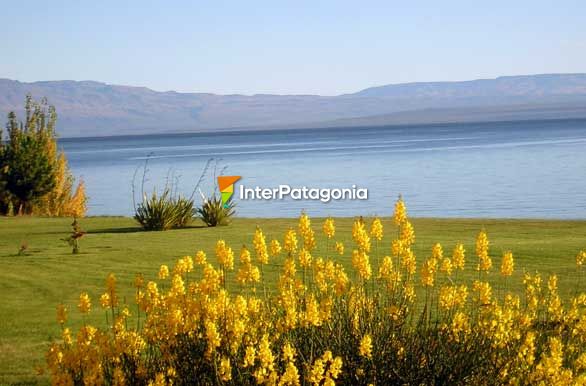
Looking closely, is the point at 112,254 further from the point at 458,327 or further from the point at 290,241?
the point at 458,327

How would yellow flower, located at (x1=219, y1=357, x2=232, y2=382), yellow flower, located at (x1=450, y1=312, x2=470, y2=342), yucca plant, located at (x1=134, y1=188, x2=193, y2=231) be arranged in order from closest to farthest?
yellow flower, located at (x1=219, y1=357, x2=232, y2=382) → yellow flower, located at (x1=450, y1=312, x2=470, y2=342) → yucca plant, located at (x1=134, y1=188, x2=193, y2=231)

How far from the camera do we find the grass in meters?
12.1

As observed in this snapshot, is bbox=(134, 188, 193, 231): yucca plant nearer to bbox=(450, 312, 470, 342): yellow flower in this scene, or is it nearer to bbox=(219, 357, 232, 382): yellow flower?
bbox=(450, 312, 470, 342): yellow flower

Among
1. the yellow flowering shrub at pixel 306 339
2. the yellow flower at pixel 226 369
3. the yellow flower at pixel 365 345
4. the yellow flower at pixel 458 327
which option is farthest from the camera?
the yellow flower at pixel 458 327

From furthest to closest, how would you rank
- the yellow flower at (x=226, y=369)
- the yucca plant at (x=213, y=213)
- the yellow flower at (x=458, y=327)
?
the yucca plant at (x=213, y=213) → the yellow flower at (x=458, y=327) → the yellow flower at (x=226, y=369)

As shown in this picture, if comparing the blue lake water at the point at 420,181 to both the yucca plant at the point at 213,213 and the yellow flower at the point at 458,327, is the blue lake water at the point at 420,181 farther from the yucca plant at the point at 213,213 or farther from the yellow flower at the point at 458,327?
the yellow flower at the point at 458,327

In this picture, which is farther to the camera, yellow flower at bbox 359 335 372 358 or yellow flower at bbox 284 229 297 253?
yellow flower at bbox 284 229 297 253

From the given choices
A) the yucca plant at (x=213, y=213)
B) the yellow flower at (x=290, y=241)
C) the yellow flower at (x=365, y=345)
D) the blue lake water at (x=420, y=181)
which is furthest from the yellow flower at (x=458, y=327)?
the blue lake water at (x=420, y=181)

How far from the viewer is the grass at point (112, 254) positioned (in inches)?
478

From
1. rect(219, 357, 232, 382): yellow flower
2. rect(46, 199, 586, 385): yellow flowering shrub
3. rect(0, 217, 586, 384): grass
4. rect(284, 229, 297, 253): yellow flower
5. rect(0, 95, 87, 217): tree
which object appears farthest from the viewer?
rect(0, 95, 87, 217): tree

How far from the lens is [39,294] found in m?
14.8

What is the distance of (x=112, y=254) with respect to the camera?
1923 centimetres

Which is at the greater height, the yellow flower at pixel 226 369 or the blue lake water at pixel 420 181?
the yellow flower at pixel 226 369

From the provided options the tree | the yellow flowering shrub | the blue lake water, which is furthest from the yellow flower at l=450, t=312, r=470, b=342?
the tree
